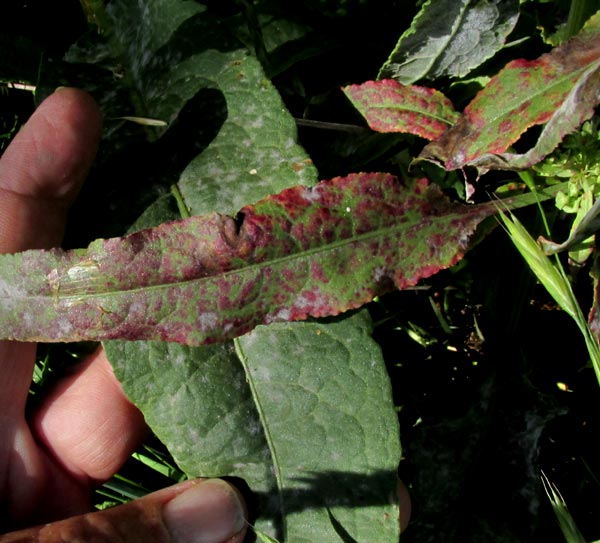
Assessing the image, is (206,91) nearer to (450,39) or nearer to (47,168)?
(47,168)

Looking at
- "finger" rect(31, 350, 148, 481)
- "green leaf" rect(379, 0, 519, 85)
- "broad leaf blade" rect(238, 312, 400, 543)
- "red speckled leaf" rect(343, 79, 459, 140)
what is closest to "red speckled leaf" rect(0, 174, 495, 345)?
"broad leaf blade" rect(238, 312, 400, 543)

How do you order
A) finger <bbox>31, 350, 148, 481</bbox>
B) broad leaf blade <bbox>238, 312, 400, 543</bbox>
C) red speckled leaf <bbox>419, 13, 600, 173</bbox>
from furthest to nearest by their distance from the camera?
finger <bbox>31, 350, 148, 481</bbox> → broad leaf blade <bbox>238, 312, 400, 543</bbox> → red speckled leaf <bbox>419, 13, 600, 173</bbox>

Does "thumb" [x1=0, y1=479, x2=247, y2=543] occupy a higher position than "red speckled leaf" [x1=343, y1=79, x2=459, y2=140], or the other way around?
"red speckled leaf" [x1=343, y1=79, x2=459, y2=140]

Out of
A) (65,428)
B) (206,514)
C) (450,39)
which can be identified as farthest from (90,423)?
(450,39)

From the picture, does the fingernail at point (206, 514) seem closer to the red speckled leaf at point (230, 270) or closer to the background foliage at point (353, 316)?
the background foliage at point (353, 316)

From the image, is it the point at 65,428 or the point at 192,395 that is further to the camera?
the point at 65,428

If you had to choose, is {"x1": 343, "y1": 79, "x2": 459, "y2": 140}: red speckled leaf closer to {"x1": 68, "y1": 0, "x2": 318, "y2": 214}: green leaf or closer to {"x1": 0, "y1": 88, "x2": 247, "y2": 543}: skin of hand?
{"x1": 68, "y1": 0, "x2": 318, "y2": 214}: green leaf

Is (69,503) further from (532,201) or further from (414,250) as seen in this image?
(532,201)

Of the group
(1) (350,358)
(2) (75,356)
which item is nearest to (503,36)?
(1) (350,358)
